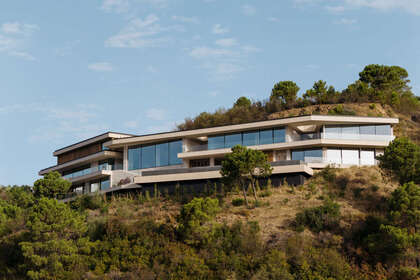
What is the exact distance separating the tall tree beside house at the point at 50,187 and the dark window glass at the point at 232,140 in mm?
16888

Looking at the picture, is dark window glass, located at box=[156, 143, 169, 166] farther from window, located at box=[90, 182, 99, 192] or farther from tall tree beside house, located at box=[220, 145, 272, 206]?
tall tree beside house, located at box=[220, 145, 272, 206]

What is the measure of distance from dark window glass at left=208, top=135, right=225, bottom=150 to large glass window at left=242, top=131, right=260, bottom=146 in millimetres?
2213

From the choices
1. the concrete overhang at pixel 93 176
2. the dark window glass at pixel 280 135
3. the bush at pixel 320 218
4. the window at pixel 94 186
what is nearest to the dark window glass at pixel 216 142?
the dark window glass at pixel 280 135

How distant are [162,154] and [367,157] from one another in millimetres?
20952

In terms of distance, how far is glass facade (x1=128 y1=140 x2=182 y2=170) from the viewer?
57.1m

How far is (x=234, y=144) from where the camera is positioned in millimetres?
54281

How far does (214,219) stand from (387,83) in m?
40.9

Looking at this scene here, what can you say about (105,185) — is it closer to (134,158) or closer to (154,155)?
(134,158)

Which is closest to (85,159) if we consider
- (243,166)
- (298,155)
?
(298,155)

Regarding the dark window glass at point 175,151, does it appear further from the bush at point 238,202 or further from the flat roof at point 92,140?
the bush at point 238,202

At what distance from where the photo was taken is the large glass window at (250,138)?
53.7 metres

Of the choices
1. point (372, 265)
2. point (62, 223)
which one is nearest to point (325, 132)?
point (372, 265)

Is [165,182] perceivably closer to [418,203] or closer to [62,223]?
[62,223]

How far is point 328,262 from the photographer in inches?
1353
